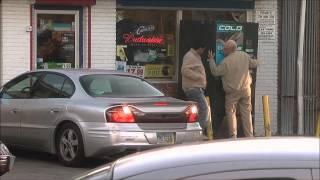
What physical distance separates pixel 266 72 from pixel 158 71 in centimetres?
229

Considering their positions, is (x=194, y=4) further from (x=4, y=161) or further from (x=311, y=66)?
(x=4, y=161)

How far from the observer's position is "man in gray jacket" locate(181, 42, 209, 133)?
12562 millimetres

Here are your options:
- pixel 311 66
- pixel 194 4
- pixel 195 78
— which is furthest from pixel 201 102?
pixel 311 66

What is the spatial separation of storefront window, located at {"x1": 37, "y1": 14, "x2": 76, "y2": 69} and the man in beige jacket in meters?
3.03

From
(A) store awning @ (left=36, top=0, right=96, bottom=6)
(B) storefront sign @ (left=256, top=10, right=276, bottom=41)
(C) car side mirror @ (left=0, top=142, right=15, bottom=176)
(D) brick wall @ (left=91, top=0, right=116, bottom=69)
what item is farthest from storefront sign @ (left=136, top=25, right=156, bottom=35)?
(C) car side mirror @ (left=0, top=142, right=15, bottom=176)

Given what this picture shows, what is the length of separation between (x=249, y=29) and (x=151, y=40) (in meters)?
A: 2.02

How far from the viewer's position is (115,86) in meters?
10.1

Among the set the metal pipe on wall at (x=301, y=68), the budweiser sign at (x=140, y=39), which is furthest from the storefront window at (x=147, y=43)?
the metal pipe on wall at (x=301, y=68)

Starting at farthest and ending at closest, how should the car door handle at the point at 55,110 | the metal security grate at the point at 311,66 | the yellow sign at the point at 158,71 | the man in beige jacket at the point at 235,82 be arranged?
the metal security grate at the point at 311,66, the yellow sign at the point at 158,71, the man in beige jacket at the point at 235,82, the car door handle at the point at 55,110

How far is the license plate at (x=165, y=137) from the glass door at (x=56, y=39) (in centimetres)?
500

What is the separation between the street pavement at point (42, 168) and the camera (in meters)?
9.19

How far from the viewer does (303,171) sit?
8.53 ft

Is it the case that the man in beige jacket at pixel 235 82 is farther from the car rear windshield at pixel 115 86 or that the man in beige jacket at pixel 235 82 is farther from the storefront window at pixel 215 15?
the car rear windshield at pixel 115 86

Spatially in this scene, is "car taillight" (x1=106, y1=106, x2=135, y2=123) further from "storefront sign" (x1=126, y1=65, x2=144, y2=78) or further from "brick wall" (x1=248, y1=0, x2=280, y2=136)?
"brick wall" (x1=248, y1=0, x2=280, y2=136)
